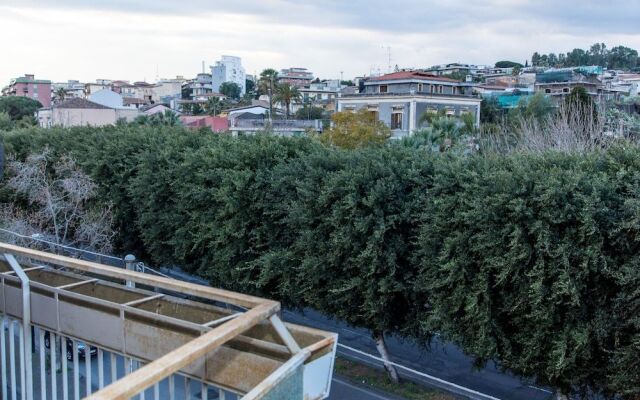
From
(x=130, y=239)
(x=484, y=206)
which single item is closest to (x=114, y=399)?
(x=484, y=206)

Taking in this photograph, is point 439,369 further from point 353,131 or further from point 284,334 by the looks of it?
point 353,131

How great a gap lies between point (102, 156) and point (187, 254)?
440 centimetres

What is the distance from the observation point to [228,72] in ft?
404

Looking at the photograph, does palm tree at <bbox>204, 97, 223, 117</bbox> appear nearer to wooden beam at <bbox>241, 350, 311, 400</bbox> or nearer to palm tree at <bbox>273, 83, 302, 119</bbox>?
palm tree at <bbox>273, 83, 302, 119</bbox>

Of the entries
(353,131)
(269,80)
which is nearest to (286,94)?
(269,80)

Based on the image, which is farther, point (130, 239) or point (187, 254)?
point (130, 239)

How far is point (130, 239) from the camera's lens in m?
14.6

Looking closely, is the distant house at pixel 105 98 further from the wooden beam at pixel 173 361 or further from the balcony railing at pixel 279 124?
the wooden beam at pixel 173 361

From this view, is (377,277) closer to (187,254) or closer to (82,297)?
(187,254)

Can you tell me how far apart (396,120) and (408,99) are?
6.62ft

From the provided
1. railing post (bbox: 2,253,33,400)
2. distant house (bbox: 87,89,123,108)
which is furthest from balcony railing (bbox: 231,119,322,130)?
railing post (bbox: 2,253,33,400)

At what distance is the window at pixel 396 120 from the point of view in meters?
43.9

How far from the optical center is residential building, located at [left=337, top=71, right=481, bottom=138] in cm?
4300

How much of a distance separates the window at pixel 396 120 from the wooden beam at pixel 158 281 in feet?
135
